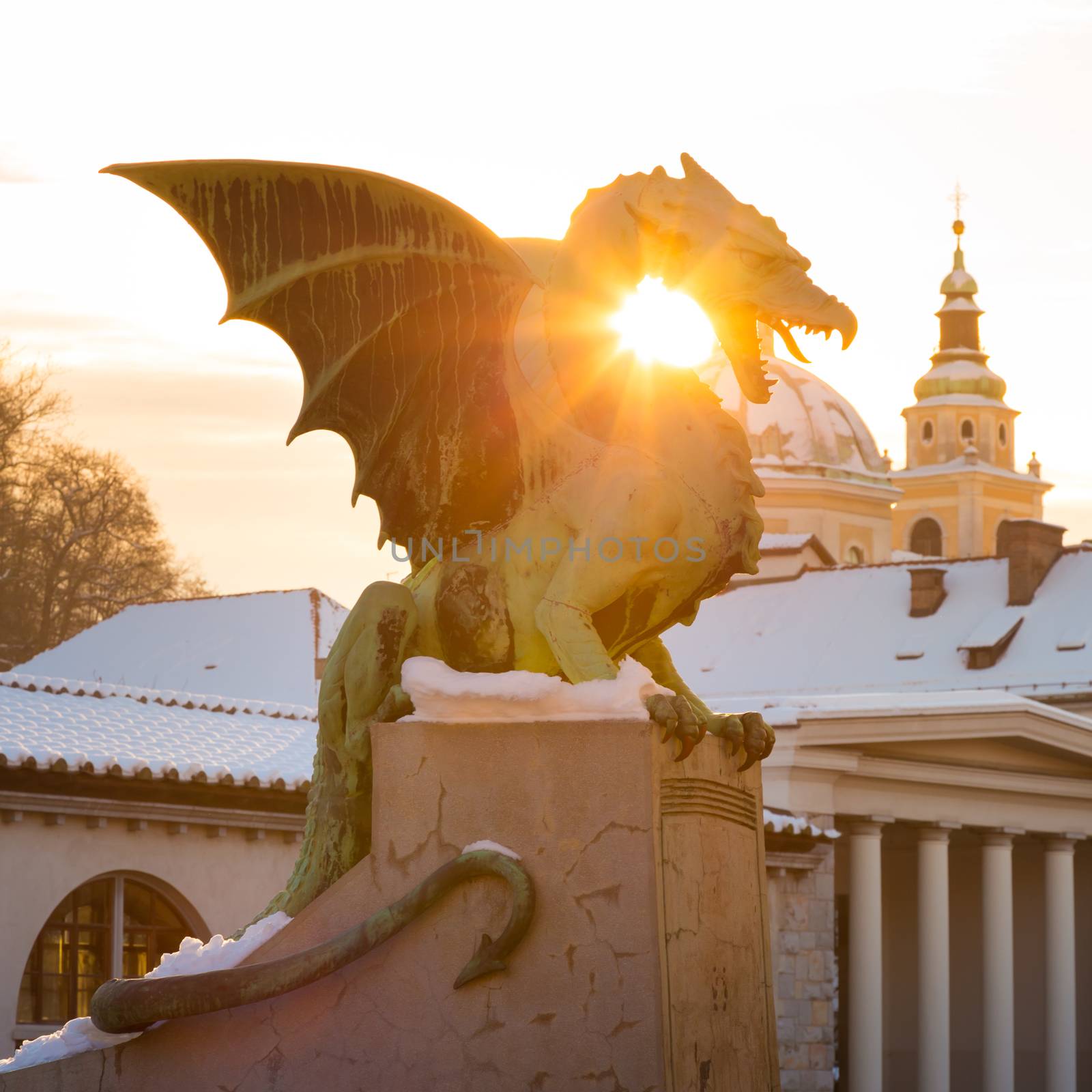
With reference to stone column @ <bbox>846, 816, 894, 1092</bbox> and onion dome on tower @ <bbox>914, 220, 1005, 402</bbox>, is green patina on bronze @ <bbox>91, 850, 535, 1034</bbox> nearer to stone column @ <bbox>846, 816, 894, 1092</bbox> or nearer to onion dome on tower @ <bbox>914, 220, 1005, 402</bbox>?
stone column @ <bbox>846, 816, 894, 1092</bbox>

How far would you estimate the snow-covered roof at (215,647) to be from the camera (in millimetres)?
42656

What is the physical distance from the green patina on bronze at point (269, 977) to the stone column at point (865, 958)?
925 inches

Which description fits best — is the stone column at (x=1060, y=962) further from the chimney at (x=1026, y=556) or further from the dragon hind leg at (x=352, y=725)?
the dragon hind leg at (x=352, y=725)

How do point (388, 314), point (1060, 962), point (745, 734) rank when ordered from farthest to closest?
point (1060, 962)
point (388, 314)
point (745, 734)

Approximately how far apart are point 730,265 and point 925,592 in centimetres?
4337

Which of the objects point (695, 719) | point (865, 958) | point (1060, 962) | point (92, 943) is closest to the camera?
point (695, 719)

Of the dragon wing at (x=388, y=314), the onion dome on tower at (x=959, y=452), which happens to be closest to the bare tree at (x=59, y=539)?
the dragon wing at (x=388, y=314)

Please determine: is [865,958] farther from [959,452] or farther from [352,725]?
[959,452]

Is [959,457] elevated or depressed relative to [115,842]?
elevated

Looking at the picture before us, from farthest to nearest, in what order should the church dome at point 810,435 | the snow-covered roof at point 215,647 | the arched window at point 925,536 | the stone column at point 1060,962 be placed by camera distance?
the arched window at point 925,536
the church dome at point 810,435
the snow-covered roof at point 215,647
the stone column at point 1060,962

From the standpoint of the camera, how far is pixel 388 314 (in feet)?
30.3

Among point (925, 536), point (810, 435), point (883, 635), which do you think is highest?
point (925, 536)

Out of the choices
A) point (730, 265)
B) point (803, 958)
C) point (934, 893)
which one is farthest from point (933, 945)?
point (730, 265)

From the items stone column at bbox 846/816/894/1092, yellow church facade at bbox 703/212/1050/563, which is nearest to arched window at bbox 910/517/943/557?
yellow church facade at bbox 703/212/1050/563
